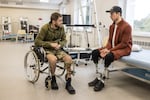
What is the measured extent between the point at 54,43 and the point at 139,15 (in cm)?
299

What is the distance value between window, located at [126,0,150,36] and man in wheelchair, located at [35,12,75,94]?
241 centimetres

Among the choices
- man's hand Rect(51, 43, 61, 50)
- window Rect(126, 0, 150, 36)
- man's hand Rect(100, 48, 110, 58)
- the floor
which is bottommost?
the floor

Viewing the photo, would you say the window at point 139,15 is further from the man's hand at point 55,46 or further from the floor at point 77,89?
the man's hand at point 55,46

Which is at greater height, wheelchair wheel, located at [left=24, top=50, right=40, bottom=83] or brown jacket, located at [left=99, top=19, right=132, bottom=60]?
brown jacket, located at [left=99, top=19, right=132, bottom=60]

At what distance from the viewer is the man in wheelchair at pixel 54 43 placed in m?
2.88

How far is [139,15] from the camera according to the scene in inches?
199

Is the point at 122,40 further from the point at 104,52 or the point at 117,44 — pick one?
the point at 104,52

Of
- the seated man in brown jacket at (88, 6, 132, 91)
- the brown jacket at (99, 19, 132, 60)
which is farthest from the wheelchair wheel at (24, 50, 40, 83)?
the brown jacket at (99, 19, 132, 60)

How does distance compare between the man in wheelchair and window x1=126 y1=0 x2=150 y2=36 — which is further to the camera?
window x1=126 y1=0 x2=150 y2=36

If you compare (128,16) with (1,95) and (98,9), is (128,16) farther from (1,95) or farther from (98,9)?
(1,95)

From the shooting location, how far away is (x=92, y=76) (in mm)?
3734

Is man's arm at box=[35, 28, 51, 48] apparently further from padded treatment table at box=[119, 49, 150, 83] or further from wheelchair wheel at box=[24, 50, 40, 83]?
padded treatment table at box=[119, 49, 150, 83]

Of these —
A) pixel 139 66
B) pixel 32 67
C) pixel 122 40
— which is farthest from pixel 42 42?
pixel 139 66

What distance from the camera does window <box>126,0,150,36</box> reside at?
4773mm
